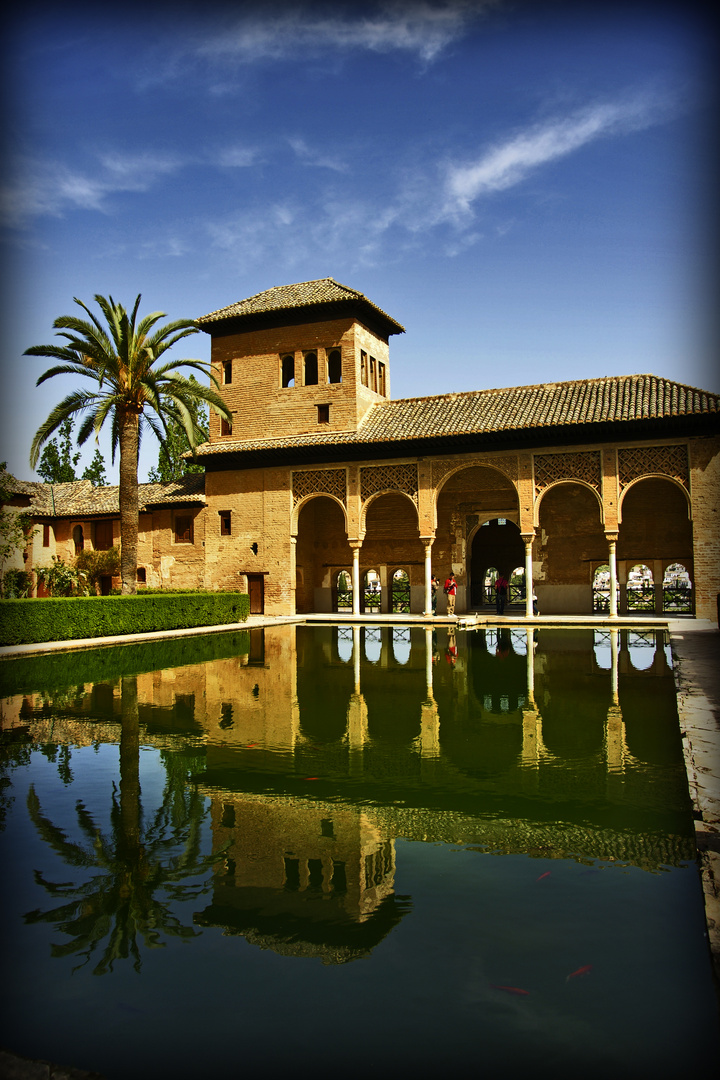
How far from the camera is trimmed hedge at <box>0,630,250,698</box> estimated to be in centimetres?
1149

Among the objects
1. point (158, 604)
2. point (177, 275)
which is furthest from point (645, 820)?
point (158, 604)

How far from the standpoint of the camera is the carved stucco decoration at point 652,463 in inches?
858

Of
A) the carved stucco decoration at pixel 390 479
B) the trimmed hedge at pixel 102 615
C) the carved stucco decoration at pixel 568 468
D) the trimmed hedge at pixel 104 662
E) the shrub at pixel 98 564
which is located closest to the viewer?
the trimmed hedge at pixel 104 662

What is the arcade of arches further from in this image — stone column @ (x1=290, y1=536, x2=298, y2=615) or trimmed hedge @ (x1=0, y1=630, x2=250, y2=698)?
trimmed hedge @ (x1=0, y1=630, x2=250, y2=698)

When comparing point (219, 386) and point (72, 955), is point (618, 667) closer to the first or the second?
point (72, 955)

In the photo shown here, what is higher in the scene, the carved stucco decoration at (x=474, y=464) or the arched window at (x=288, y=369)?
the arched window at (x=288, y=369)

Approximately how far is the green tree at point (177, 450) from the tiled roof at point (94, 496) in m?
0.77

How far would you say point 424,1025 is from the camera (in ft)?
9.37

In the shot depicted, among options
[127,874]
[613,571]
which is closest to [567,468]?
[613,571]

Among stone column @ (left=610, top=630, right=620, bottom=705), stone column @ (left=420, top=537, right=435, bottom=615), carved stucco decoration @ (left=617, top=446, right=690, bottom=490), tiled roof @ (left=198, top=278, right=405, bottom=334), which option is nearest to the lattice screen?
carved stucco decoration @ (left=617, top=446, right=690, bottom=490)

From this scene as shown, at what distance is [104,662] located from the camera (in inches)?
550

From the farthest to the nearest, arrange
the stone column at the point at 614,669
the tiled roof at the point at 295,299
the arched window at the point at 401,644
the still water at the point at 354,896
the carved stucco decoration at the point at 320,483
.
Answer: the tiled roof at the point at 295,299 < the carved stucco decoration at the point at 320,483 < the arched window at the point at 401,644 < the stone column at the point at 614,669 < the still water at the point at 354,896

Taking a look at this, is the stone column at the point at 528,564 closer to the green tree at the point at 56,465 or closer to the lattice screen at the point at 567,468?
the lattice screen at the point at 567,468

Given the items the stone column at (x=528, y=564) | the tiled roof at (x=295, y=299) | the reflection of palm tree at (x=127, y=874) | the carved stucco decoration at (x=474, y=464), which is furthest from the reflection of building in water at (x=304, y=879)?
the tiled roof at (x=295, y=299)
